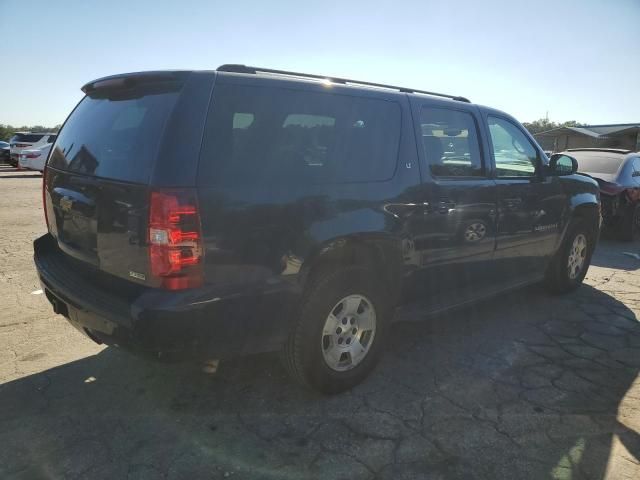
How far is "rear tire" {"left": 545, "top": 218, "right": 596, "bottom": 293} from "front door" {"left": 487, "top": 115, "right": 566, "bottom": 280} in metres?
0.33

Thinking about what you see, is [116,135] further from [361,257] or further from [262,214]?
[361,257]

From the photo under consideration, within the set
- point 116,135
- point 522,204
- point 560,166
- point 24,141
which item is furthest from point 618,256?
point 24,141

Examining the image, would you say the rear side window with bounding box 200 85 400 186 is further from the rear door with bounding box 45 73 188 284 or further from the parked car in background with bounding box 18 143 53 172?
the parked car in background with bounding box 18 143 53 172

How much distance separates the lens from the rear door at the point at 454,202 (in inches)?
132

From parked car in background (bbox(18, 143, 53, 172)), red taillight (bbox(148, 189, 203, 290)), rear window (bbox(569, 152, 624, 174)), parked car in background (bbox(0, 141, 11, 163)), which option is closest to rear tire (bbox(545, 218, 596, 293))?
rear window (bbox(569, 152, 624, 174))

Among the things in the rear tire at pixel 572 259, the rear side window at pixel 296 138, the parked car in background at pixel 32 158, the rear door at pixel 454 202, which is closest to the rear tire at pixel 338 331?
the rear door at pixel 454 202

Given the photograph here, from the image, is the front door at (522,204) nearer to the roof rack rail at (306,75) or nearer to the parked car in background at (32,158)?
the roof rack rail at (306,75)

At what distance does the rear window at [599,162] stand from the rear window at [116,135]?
8498 millimetres

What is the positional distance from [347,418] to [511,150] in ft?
9.27

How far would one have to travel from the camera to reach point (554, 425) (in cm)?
278

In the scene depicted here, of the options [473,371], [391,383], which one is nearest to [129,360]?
[391,383]

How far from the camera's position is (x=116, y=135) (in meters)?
2.60

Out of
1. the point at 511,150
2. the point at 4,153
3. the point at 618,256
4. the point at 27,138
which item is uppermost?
the point at 511,150

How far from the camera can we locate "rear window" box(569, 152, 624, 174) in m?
8.55
